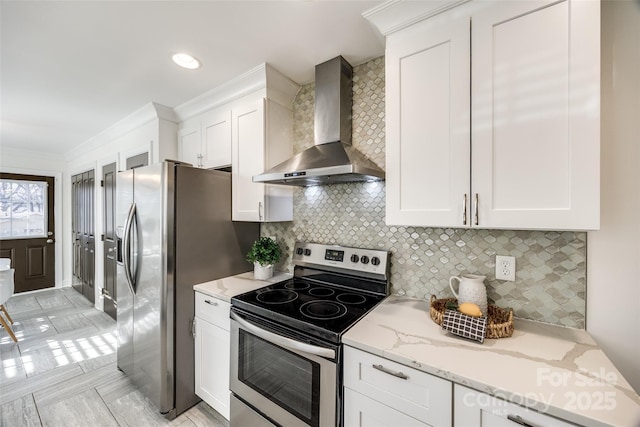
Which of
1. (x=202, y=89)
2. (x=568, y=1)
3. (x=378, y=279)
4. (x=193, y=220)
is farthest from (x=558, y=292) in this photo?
(x=202, y=89)

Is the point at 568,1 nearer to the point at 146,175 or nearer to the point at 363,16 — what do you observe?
the point at 363,16

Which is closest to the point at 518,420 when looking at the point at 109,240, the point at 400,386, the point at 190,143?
the point at 400,386

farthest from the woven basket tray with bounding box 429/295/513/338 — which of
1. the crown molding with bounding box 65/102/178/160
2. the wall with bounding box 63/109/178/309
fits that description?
the crown molding with bounding box 65/102/178/160

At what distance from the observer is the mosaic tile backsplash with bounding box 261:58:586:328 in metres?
1.23

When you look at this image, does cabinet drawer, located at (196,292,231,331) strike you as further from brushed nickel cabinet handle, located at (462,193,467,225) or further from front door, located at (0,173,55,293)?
front door, located at (0,173,55,293)

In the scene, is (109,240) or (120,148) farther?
(109,240)

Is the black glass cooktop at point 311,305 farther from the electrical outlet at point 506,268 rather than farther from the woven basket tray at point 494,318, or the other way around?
the electrical outlet at point 506,268

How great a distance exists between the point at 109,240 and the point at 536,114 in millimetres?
4502

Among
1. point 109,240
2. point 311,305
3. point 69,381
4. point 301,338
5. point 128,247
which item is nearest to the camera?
point 301,338

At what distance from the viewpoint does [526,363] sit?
0.94 meters

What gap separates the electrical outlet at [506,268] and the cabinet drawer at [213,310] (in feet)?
5.18

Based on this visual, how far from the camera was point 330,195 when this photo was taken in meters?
2.01

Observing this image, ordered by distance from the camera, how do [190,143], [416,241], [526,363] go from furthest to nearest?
[190,143] → [416,241] → [526,363]

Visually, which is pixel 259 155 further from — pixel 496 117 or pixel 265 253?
pixel 496 117
